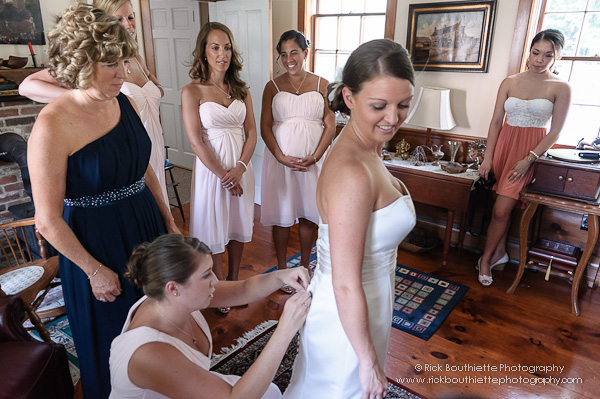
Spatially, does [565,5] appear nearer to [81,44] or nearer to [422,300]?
[422,300]

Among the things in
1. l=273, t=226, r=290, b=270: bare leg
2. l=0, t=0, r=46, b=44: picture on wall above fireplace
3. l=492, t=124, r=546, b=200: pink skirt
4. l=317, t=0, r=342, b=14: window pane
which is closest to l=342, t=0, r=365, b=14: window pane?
l=317, t=0, r=342, b=14: window pane

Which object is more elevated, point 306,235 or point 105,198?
point 105,198

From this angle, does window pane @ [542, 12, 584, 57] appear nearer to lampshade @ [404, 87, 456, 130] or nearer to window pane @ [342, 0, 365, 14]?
lampshade @ [404, 87, 456, 130]

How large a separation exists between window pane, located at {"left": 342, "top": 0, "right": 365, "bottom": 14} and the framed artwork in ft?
1.89

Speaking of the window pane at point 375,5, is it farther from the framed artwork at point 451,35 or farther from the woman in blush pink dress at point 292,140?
the woman in blush pink dress at point 292,140

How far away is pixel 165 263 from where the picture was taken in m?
1.20

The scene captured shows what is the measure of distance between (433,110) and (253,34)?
1.89 metres

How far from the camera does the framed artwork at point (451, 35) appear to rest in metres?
3.21

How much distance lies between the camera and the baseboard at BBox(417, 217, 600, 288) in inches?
122

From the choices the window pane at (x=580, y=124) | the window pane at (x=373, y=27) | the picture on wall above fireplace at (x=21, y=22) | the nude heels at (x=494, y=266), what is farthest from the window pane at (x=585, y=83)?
the picture on wall above fireplace at (x=21, y=22)

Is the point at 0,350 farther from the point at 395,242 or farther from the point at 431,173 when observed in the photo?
the point at 431,173

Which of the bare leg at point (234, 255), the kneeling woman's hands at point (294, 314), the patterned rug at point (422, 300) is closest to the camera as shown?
the kneeling woman's hands at point (294, 314)

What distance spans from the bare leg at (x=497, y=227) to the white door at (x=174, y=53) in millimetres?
3733

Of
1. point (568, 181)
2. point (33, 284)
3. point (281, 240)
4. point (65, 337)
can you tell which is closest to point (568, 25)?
point (568, 181)
